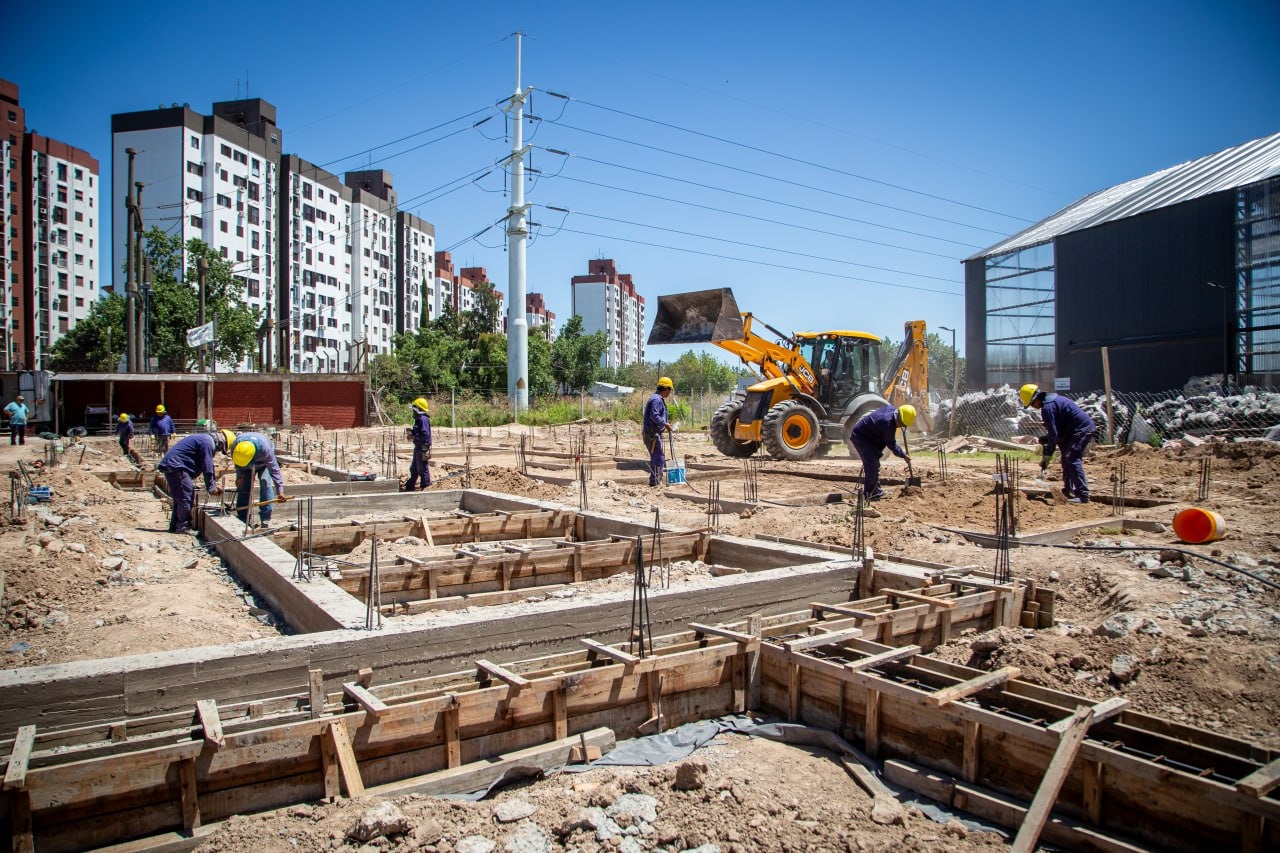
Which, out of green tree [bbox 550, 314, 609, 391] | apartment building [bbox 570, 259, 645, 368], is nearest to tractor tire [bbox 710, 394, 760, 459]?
green tree [bbox 550, 314, 609, 391]

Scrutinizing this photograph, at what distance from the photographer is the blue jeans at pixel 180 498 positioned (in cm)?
916

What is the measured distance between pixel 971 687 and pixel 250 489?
7.85 metres

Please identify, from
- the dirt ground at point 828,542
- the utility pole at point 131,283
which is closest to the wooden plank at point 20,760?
the dirt ground at point 828,542

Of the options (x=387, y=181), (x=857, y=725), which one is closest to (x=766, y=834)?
(x=857, y=725)

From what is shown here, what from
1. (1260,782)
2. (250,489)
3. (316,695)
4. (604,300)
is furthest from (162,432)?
(604,300)

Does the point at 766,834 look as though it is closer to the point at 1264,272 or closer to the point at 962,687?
the point at 962,687

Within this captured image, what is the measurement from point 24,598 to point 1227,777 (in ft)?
24.1

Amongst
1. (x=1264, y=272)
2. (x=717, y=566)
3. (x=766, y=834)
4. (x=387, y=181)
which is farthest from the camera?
(x=387, y=181)

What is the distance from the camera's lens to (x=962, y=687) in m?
3.96

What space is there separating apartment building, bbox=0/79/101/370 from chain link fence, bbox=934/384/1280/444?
167 ft

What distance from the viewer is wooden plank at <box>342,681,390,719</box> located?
363 centimetres

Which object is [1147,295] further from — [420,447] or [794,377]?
[420,447]

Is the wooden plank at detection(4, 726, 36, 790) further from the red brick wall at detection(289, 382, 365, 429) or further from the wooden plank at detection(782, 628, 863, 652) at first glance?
the red brick wall at detection(289, 382, 365, 429)

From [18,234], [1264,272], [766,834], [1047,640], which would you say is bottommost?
[766,834]
